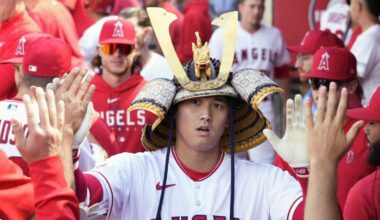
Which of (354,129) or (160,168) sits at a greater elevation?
(354,129)

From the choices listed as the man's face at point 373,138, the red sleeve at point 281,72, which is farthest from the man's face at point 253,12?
the man's face at point 373,138

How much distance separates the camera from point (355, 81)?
724 cm

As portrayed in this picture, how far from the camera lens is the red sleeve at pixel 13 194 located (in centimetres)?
434

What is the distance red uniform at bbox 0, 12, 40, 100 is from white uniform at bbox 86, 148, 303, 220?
2.35 meters

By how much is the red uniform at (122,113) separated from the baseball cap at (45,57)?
3.33 feet

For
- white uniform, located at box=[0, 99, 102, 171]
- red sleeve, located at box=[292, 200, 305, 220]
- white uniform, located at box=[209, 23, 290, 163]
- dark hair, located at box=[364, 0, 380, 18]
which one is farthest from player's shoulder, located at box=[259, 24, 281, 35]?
red sleeve, located at box=[292, 200, 305, 220]

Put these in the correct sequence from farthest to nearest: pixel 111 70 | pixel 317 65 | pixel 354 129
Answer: pixel 111 70
pixel 317 65
pixel 354 129

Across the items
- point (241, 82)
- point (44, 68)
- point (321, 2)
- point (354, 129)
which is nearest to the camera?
point (354, 129)

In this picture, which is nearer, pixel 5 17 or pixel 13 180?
pixel 13 180

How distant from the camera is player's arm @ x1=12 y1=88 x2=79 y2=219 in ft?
13.3

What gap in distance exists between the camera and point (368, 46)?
27.9ft

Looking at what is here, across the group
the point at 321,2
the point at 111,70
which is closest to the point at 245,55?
the point at 321,2

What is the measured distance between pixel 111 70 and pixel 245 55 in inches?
82.4

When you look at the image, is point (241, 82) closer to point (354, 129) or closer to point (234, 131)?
point (234, 131)
